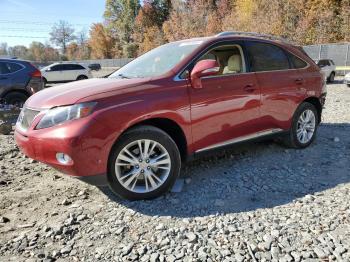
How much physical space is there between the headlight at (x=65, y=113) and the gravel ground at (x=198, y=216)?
942 mm

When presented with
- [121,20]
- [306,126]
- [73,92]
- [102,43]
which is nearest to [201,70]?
[73,92]

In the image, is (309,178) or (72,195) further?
(309,178)

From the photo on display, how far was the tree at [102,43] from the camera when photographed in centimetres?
8288

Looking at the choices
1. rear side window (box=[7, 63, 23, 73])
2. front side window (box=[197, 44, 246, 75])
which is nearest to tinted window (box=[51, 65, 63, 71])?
rear side window (box=[7, 63, 23, 73])

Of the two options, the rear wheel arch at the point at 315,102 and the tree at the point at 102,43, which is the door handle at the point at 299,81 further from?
the tree at the point at 102,43

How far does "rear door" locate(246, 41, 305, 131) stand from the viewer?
15.1 ft

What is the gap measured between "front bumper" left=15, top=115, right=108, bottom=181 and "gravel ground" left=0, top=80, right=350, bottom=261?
0.51 m

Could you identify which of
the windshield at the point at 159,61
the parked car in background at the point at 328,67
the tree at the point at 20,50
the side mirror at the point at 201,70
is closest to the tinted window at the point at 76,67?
the parked car in background at the point at 328,67

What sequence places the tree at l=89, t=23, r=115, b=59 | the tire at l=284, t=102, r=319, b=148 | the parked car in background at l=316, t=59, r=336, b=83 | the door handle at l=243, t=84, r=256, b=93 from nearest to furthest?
1. the door handle at l=243, t=84, r=256, b=93
2. the tire at l=284, t=102, r=319, b=148
3. the parked car in background at l=316, t=59, r=336, b=83
4. the tree at l=89, t=23, r=115, b=59

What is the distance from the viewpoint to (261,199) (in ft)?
12.0

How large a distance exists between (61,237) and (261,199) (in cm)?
209

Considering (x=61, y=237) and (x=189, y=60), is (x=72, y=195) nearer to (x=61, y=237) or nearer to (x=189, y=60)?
(x=61, y=237)

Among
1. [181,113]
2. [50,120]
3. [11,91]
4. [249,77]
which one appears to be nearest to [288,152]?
[249,77]

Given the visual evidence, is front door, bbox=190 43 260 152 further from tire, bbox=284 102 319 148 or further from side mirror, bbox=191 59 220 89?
tire, bbox=284 102 319 148
